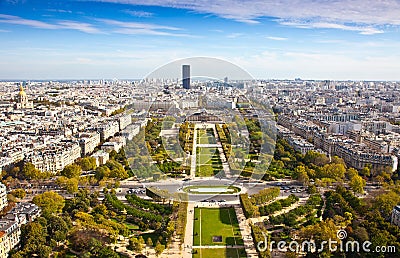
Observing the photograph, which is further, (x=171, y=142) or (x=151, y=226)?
(x=171, y=142)

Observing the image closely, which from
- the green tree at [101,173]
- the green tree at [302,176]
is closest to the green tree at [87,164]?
the green tree at [101,173]

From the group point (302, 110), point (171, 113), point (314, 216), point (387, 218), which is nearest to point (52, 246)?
point (314, 216)

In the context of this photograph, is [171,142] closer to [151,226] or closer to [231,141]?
[231,141]

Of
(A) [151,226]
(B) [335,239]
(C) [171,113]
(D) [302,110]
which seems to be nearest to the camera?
(B) [335,239]

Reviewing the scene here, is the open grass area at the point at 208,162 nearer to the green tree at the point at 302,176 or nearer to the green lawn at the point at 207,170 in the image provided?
the green lawn at the point at 207,170

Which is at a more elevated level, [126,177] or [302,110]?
[302,110]

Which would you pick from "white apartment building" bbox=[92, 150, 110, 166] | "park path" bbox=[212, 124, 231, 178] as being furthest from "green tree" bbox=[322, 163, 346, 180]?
"white apartment building" bbox=[92, 150, 110, 166]

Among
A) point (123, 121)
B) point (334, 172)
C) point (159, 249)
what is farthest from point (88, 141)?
point (334, 172)

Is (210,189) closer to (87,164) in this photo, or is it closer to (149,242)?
(149,242)
